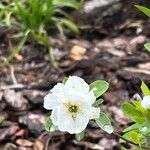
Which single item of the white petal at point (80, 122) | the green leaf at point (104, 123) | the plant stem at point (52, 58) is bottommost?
the plant stem at point (52, 58)

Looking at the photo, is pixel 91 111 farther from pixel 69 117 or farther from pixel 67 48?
pixel 67 48

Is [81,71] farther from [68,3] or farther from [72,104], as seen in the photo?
[72,104]

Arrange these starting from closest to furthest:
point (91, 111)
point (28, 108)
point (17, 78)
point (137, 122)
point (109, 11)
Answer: point (91, 111), point (137, 122), point (28, 108), point (17, 78), point (109, 11)

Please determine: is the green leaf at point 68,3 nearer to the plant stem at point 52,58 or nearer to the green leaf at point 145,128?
the plant stem at point 52,58

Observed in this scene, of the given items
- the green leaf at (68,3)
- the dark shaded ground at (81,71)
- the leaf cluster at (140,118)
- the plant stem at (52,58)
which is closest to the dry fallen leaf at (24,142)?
the dark shaded ground at (81,71)

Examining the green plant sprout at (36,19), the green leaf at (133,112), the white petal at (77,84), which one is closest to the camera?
Result: the white petal at (77,84)

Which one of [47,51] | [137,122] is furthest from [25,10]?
[137,122]

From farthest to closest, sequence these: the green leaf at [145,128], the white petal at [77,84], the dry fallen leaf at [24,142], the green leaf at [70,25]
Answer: the green leaf at [70,25] < the dry fallen leaf at [24,142] < the green leaf at [145,128] < the white petal at [77,84]
